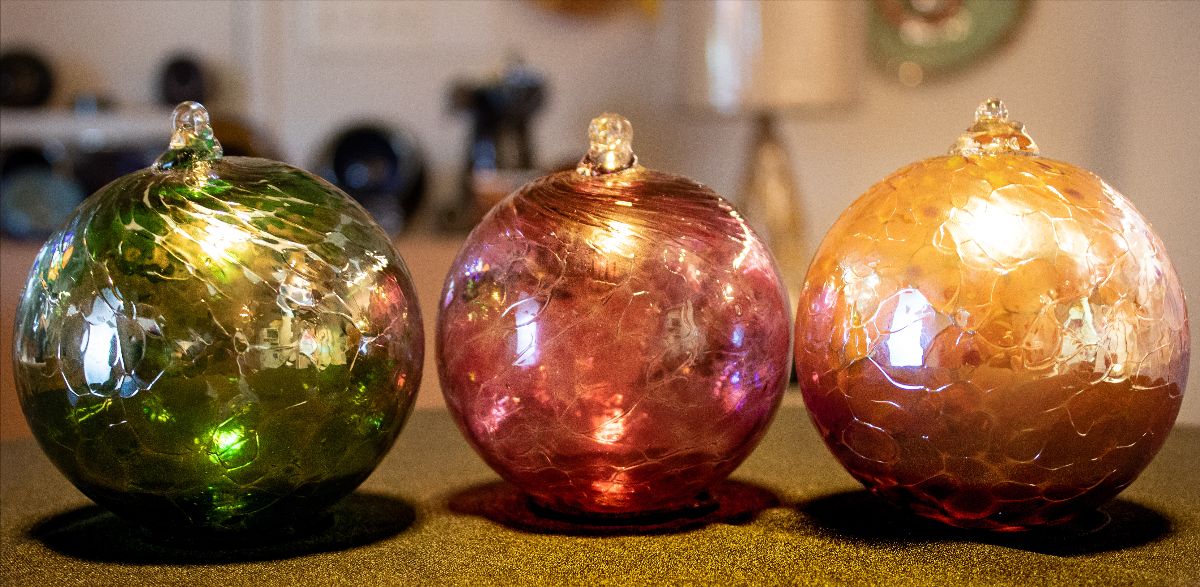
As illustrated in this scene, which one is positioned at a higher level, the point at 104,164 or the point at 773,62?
the point at 773,62

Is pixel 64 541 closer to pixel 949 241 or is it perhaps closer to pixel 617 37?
pixel 949 241

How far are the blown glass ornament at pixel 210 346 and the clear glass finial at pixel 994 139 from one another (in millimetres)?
385

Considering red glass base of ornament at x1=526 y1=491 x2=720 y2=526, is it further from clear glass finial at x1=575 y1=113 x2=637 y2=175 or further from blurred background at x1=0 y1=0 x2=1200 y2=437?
blurred background at x1=0 y1=0 x2=1200 y2=437

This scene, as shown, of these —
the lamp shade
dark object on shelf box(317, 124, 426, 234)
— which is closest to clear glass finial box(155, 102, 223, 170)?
the lamp shade

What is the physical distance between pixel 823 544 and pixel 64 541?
493mm

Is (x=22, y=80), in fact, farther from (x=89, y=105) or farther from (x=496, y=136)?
(x=496, y=136)

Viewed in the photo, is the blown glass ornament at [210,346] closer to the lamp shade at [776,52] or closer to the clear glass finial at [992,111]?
the clear glass finial at [992,111]

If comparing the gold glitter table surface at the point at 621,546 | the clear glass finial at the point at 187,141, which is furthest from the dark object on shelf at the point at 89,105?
the clear glass finial at the point at 187,141

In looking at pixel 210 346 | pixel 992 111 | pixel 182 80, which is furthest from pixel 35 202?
pixel 992 111

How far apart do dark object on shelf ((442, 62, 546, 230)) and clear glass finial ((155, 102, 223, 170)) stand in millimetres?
2194

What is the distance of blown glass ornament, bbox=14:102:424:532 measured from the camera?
69cm

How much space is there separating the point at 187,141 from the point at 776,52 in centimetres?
204

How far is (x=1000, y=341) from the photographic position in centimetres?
69

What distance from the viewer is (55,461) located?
75 centimetres
